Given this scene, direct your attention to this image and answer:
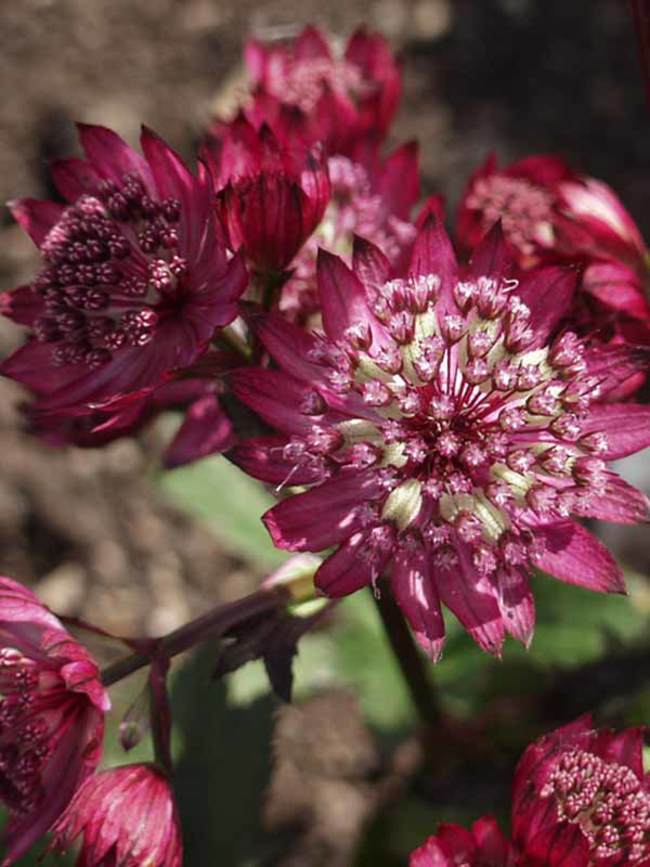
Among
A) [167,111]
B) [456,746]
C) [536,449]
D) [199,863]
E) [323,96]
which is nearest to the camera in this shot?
[536,449]

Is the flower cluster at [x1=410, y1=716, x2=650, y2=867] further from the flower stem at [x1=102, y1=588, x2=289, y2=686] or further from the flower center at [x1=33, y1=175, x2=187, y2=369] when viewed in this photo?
the flower center at [x1=33, y1=175, x2=187, y2=369]

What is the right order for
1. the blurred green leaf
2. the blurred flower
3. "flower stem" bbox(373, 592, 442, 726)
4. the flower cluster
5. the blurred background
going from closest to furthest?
the flower cluster, the blurred flower, "flower stem" bbox(373, 592, 442, 726), the blurred background, the blurred green leaf

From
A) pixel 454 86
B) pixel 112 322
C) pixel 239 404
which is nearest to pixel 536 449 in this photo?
pixel 239 404

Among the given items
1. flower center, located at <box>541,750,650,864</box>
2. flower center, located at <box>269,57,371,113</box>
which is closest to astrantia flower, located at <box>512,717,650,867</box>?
flower center, located at <box>541,750,650,864</box>

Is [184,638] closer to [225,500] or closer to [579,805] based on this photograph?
[579,805]

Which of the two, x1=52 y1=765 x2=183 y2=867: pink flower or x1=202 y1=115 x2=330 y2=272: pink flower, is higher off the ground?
x1=202 y1=115 x2=330 y2=272: pink flower

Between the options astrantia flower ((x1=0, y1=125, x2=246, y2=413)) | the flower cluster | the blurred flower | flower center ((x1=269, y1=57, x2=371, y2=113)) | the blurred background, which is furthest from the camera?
the blurred background

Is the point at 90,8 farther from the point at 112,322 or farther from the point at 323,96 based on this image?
the point at 112,322
